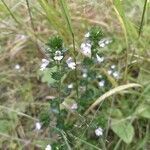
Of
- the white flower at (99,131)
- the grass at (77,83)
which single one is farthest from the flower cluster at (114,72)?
the white flower at (99,131)

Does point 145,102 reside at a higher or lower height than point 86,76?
lower

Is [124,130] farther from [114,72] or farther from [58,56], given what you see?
[58,56]

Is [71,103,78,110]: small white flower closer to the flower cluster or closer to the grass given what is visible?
the grass

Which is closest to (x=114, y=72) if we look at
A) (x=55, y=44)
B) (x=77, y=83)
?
(x=77, y=83)

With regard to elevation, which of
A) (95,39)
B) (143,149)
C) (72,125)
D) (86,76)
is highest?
(95,39)

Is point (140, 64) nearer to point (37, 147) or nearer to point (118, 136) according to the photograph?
point (118, 136)

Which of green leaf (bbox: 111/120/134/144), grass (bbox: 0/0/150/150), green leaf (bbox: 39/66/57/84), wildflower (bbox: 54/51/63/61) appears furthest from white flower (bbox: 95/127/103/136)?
green leaf (bbox: 39/66/57/84)

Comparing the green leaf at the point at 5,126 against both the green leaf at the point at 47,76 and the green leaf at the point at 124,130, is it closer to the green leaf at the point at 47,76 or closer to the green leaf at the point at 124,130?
the green leaf at the point at 47,76

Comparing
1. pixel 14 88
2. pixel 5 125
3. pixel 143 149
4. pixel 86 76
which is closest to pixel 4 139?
pixel 5 125
